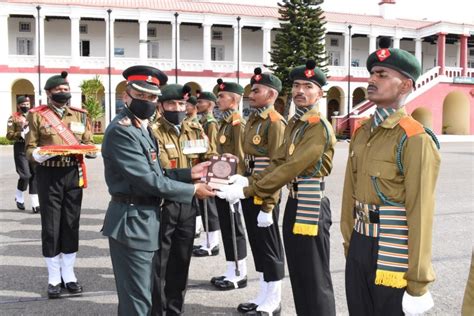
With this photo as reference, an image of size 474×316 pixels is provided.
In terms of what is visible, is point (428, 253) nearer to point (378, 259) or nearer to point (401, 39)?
point (378, 259)

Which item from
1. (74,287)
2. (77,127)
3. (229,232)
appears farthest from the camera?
(229,232)

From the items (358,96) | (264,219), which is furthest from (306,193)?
(358,96)

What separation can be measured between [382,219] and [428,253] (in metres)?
0.33

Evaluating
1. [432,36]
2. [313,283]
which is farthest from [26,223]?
[432,36]

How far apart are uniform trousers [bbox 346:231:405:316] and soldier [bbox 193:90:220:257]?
3.52 m

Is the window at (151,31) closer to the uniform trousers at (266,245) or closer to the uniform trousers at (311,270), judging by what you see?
the uniform trousers at (266,245)

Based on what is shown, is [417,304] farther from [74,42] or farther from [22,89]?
[22,89]

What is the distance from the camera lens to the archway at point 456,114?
44.1 m

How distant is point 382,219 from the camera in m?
2.91

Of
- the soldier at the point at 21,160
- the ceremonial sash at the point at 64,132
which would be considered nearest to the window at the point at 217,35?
the soldier at the point at 21,160

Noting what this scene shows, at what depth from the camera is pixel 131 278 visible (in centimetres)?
351

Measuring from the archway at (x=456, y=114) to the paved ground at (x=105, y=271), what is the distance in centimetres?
3725

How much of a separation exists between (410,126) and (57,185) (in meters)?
4.10

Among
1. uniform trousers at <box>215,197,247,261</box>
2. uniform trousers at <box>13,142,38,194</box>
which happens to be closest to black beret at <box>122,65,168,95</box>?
uniform trousers at <box>215,197,247,261</box>
